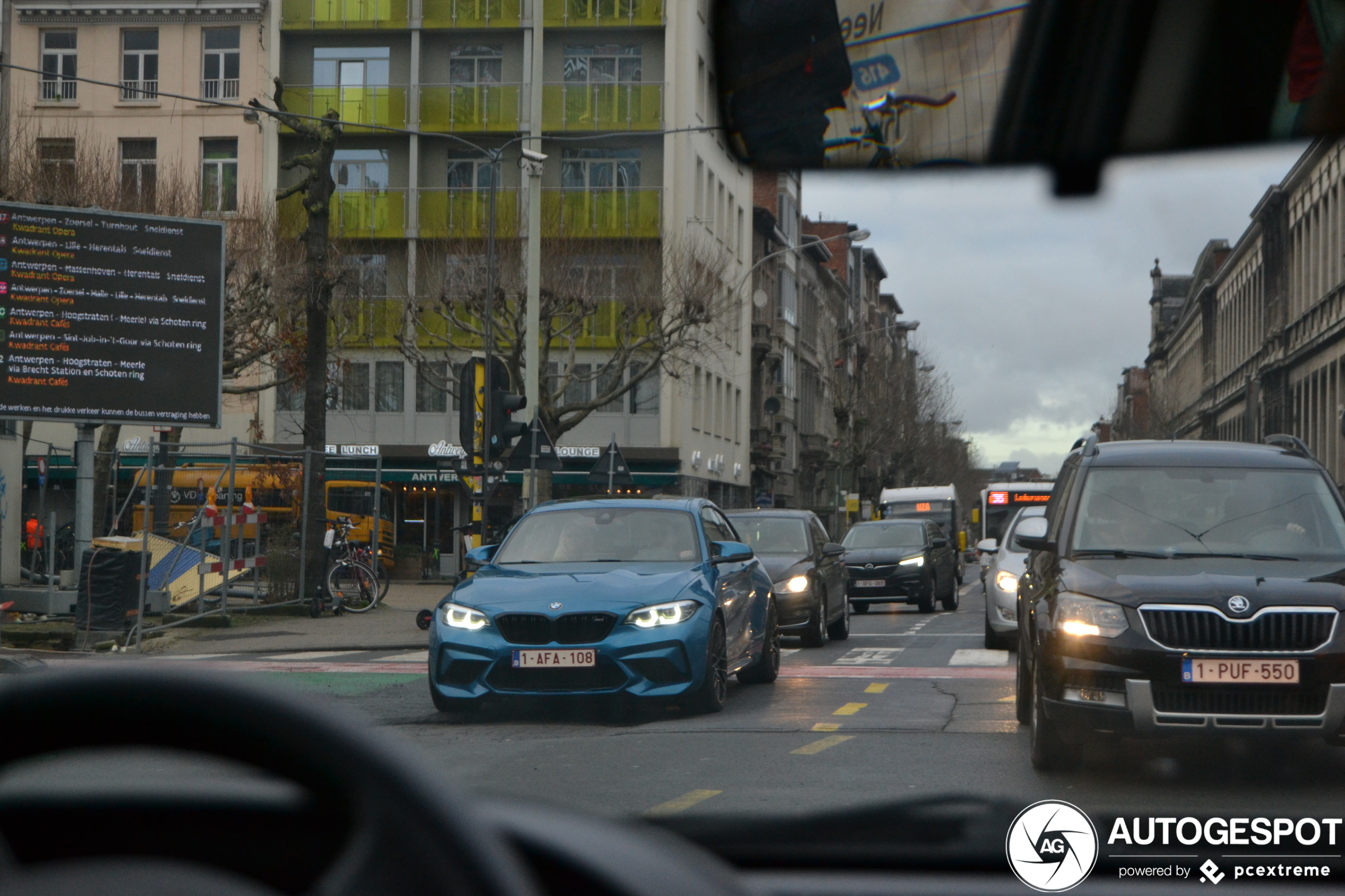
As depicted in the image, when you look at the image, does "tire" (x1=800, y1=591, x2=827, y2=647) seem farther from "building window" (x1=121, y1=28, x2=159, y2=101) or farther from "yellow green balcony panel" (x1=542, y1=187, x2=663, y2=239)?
"building window" (x1=121, y1=28, x2=159, y2=101)

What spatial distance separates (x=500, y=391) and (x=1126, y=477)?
527 inches

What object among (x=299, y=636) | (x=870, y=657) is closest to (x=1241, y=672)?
(x=870, y=657)

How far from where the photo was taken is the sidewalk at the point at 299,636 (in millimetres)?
18719

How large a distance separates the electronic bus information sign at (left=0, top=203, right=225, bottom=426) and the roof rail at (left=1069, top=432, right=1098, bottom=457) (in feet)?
46.2

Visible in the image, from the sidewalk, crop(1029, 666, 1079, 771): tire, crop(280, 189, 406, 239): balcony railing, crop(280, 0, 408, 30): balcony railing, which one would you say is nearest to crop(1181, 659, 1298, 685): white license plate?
crop(1029, 666, 1079, 771): tire

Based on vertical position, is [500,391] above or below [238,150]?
below

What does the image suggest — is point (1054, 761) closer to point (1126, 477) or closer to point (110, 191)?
point (1126, 477)

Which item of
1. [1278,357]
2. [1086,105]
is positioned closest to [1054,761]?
[1086,105]

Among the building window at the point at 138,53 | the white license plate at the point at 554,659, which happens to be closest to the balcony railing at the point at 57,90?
the building window at the point at 138,53

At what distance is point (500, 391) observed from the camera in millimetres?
21672

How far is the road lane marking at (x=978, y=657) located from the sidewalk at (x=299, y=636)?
19.4 feet

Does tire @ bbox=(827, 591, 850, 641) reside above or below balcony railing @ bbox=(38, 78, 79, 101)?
below

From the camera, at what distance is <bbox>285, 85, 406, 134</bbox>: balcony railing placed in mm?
49438

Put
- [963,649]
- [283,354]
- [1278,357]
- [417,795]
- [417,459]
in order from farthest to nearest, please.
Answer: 1. [1278,357]
2. [417,459]
3. [283,354]
4. [963,649]
5. [417,795]
